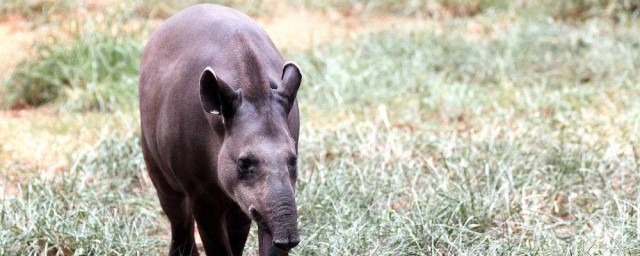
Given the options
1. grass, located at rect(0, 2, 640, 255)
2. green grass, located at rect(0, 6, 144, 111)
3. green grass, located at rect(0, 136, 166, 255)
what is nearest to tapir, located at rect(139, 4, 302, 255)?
green grass, located at rect(0, 136, 166, 255)

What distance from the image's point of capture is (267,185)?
4.43 m

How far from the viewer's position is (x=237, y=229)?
5348 mm

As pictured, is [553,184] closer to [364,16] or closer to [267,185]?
[267,185]

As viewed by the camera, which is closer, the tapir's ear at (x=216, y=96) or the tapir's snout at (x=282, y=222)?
the tapir's snout at (x=282, y=222)

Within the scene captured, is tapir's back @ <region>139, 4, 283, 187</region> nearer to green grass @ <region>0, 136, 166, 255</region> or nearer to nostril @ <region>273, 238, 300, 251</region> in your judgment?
nostril @ <region>273, 238, 300, 251</region>

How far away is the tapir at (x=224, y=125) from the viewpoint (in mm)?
4480

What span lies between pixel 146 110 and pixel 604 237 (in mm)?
2471

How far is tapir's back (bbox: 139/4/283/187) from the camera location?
15.9 feet

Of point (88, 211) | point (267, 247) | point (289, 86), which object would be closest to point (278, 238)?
point (267, 247)

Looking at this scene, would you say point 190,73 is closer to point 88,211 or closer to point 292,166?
point 292,166

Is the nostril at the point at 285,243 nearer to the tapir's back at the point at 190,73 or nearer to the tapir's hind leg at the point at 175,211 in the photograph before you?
the tapir's back at the point at 190,73

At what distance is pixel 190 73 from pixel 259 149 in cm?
67

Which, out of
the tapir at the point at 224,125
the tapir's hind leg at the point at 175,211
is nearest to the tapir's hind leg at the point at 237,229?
the tapir at the point at 224,125

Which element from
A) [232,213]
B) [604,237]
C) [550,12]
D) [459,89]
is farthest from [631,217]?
[550,12]
